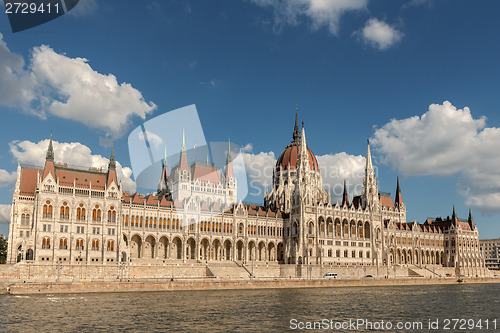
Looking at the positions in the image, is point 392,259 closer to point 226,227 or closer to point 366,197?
point 366,197

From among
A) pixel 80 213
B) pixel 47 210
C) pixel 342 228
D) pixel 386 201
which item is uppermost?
pixel 386 201

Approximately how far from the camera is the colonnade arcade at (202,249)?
114 metres

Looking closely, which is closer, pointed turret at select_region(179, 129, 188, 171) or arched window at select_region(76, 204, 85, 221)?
arched window at select_region(76, 204, 85, 221)

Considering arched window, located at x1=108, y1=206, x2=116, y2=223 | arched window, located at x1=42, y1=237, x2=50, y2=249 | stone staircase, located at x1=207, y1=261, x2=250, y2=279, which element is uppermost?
arched window, located at x1=108, y1=206, x2=116, y2=223

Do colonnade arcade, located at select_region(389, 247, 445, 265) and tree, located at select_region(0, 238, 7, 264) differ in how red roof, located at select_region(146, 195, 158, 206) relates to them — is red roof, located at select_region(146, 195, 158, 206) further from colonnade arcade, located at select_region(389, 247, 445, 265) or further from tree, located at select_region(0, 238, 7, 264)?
colonnade arcade, located at select_region(389, 247, 445, 265)

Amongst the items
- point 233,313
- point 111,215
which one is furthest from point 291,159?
point 233,313

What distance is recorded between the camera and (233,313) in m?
55.0

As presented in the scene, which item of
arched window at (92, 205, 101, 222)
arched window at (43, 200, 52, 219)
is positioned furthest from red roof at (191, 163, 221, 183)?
arched window at (43, 200, 52, 219)

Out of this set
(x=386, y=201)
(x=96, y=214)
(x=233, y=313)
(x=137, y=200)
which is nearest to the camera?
(x=233, y=313)

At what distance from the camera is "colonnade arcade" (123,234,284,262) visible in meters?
114

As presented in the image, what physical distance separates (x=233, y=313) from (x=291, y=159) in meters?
112

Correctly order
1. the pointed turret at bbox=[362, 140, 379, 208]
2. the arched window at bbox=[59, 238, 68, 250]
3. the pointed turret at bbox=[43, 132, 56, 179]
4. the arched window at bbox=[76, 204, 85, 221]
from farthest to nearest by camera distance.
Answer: the pointed turret at bbox=[362, 140, 379, 208] < the arched window at bbox=[76, 204, 85, 221] < the pointed turret at bbox=[43, 132, 56, 179] < the arched window at bbox=[59, 238, 68, 250]

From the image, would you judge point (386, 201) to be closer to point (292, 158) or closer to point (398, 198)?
point (398, 198)

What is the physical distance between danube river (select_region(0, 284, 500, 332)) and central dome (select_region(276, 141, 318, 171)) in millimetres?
89320
